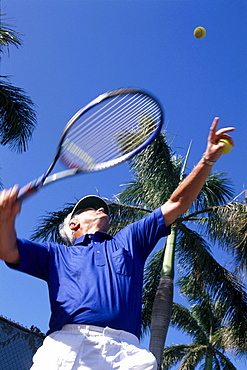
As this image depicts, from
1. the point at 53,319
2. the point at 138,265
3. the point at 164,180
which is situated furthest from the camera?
the point at 164,180

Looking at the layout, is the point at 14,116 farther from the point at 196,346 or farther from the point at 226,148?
the point at 196,346

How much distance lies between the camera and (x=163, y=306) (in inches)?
496

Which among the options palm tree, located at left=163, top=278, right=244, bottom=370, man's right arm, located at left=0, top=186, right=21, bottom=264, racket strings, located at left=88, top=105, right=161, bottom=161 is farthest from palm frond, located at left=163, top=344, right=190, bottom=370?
man's right arm, located at left=0, top=186, right=21, bottom=264

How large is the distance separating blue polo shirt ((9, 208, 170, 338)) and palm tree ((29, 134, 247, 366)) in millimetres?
10174

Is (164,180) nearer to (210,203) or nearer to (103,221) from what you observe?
(210,203)

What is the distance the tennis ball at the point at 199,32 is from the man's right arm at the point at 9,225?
6804mm

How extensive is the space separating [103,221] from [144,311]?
11.5 m

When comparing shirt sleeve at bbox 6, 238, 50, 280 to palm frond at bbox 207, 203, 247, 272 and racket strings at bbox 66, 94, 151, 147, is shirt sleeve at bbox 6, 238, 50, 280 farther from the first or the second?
palm frond at bbox 207, 203, 247, 272

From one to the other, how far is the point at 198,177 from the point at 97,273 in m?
0.84

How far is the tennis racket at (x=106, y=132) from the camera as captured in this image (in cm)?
335

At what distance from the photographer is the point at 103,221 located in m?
3.46

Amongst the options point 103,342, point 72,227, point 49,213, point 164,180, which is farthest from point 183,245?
point 103,342

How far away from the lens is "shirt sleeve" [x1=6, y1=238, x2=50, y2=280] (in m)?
2.98

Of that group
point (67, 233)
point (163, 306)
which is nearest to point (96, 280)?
point (67, 233)
